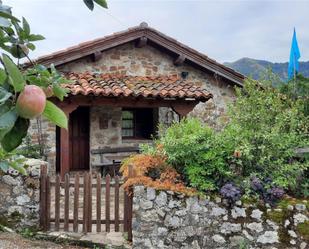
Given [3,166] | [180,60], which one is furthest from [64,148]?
[3,166]

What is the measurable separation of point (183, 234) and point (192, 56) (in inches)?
283

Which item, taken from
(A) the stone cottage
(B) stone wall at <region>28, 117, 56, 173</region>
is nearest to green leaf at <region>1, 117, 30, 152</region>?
(A) the stone cottage

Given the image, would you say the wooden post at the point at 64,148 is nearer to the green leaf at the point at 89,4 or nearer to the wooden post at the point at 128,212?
the wooden post at the point at 128,212

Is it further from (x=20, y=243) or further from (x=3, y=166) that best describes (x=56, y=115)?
(x=20, y=243)

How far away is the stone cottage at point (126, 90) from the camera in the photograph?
32.9 ft

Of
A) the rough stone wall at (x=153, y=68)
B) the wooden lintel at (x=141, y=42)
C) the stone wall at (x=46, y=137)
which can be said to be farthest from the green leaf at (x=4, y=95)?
the wooden lintel at (x=141, y=42)

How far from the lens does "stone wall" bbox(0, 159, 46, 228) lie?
6.07 m

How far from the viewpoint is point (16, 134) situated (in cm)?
79

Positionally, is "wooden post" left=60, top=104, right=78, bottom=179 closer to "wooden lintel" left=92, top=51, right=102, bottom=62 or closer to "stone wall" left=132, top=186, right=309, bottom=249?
"wooden lintel" left=92, top=51, right=102, bottom=62

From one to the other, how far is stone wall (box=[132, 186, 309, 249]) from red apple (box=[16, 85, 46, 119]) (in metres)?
4.67

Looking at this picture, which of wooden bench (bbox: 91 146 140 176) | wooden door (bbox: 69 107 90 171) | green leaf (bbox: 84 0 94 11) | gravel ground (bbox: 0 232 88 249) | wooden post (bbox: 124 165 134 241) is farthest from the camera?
wooden door (bbox: 69 107 90 171)

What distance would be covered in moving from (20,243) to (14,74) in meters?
5.27

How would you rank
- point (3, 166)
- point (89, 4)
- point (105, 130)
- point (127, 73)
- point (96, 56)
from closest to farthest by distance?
1. point (89, 4)
2. point (3, 166)
3. point (96, 56)
4. point (105, 130)
5. point (127, 73)

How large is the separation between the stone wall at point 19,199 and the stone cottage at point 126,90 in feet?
11.1
